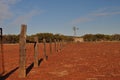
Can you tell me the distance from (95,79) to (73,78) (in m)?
0.68

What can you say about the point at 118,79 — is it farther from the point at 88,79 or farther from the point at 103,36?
the point at 103,36

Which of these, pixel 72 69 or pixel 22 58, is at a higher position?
pixel 22 58

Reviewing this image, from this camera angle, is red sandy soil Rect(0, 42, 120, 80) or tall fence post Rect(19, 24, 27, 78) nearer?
red sandy soil Rect(0, 42, 120, 80)

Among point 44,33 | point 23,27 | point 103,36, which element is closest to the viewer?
point 23,27

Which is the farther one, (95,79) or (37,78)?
(37,78)

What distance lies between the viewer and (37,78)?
709 centimetres

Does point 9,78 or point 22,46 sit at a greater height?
point 22,46

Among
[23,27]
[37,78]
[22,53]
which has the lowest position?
[37,78]

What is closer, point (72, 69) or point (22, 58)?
point (22, 58)

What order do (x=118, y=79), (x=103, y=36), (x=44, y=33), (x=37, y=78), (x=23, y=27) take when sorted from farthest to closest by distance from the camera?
(x=103, y=36), (x=44, y=33), (x=23, y=27), (x=37, y=78), (x=118, y=79)

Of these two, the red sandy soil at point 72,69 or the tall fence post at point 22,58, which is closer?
the red sandy soil at point 72,69

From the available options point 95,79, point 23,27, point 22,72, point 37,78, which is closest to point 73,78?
point 95,79

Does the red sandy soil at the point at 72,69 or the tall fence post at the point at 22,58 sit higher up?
the tall fence post at the point at 22,58

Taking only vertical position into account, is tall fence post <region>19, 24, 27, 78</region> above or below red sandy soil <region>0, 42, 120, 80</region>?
above
